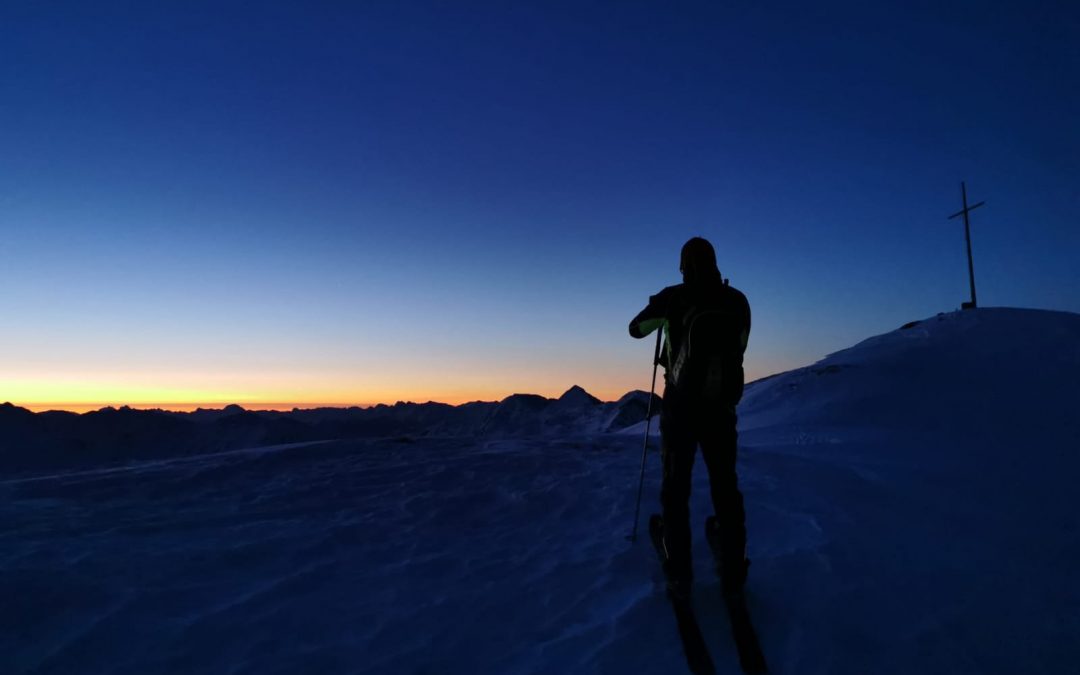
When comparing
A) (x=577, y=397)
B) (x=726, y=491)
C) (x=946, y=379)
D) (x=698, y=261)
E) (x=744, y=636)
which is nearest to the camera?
(x=744, y=636)

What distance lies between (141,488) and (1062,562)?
11.9 metres

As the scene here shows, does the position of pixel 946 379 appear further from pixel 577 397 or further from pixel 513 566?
pixel 577 397

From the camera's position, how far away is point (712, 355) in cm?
454

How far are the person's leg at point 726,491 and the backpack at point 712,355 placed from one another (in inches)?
9.5

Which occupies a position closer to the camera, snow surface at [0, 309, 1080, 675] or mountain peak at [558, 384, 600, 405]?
snow surface at [0, 309, 1080, 675]

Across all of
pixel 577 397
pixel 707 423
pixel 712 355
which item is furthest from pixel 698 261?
pixel 577 397

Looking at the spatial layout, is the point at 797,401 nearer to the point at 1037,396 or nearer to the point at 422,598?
the point at 1037,396

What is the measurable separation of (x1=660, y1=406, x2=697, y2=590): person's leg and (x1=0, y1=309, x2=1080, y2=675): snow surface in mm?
461

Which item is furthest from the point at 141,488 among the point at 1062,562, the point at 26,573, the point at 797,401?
the point at 797,401

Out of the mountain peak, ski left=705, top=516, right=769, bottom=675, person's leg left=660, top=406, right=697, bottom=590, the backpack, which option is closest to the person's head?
the backpack

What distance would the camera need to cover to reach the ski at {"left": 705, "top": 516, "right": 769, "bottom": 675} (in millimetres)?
3889

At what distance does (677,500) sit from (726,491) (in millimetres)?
401

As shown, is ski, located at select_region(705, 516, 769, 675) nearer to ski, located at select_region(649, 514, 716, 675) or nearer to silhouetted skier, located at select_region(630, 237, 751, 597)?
silhouetted skier, located at select_region(630, 237, 751, 597)

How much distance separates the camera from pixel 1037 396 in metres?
16.0
